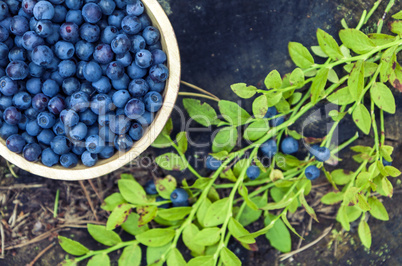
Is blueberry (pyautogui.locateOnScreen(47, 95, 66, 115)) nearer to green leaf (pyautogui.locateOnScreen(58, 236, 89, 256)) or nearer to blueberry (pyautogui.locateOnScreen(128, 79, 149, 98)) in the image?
blueberry (pyautogui.locateOnScreen(128, 79, 149, 98))

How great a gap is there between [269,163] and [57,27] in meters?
1.29

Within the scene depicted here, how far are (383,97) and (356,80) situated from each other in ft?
0.69

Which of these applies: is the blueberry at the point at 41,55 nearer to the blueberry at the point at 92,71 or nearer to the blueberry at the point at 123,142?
the blueberry at the point at 92,71

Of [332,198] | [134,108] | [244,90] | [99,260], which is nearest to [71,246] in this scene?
[99,260]

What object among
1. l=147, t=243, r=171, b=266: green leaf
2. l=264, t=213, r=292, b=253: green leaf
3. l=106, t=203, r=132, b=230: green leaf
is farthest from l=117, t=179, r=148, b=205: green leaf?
l=264, t=213, r=292, b=253: green leaf

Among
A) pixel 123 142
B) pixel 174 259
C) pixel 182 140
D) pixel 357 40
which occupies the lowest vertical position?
pixel 174 259

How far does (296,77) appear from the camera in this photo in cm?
165

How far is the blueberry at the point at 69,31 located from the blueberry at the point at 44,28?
48mm

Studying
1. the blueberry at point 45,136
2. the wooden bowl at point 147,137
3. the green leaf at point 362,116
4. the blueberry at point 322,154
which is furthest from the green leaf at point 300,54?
the blueberry at point 45,136

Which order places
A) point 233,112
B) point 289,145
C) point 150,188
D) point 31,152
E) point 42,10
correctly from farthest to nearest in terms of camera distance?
point 150,188, point 289,145, point 233,112, point 31,152, point 42,10

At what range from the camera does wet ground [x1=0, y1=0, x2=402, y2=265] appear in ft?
6.27

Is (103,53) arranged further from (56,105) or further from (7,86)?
(7,86)

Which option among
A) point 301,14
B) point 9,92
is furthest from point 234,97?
point 9,92

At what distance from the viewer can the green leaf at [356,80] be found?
1.57 meters
